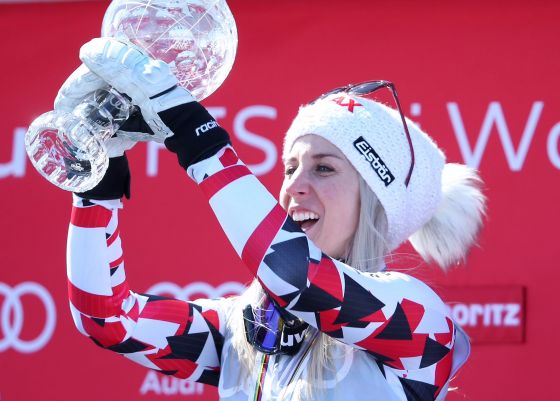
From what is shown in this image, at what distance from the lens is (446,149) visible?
10.8 ft

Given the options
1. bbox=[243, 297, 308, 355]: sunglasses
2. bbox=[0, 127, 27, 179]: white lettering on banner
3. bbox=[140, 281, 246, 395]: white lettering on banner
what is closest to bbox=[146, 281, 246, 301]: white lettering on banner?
bbox=[140, 281, 246, 395]: white lettering on banner

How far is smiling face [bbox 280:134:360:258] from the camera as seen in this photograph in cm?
237

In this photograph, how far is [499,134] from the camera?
128 inches

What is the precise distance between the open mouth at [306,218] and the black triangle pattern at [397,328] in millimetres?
342

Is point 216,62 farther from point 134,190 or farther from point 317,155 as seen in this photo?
point 134,190

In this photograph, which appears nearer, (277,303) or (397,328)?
(277,303)

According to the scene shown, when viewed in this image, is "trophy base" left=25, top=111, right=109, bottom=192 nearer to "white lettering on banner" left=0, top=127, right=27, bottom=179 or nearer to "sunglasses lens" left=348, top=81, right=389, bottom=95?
"sunglasses lens" left=348, top=81, right=389, bottom=95

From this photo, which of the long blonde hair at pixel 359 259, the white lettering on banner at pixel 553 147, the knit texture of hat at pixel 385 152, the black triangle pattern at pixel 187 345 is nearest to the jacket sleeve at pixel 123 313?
the black triangle pattern at pixel 187 345

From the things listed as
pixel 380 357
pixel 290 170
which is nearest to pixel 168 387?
pixel 290 170

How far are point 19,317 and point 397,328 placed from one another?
5.30 ft

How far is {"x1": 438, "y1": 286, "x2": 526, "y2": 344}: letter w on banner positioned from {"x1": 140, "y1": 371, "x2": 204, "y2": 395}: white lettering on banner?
0.77 meters

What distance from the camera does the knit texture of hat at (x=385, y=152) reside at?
2385mm

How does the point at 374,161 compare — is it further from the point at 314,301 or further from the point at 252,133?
the point at 252,133

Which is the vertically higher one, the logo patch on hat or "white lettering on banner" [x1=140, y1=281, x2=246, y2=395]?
the logo patch on hat
